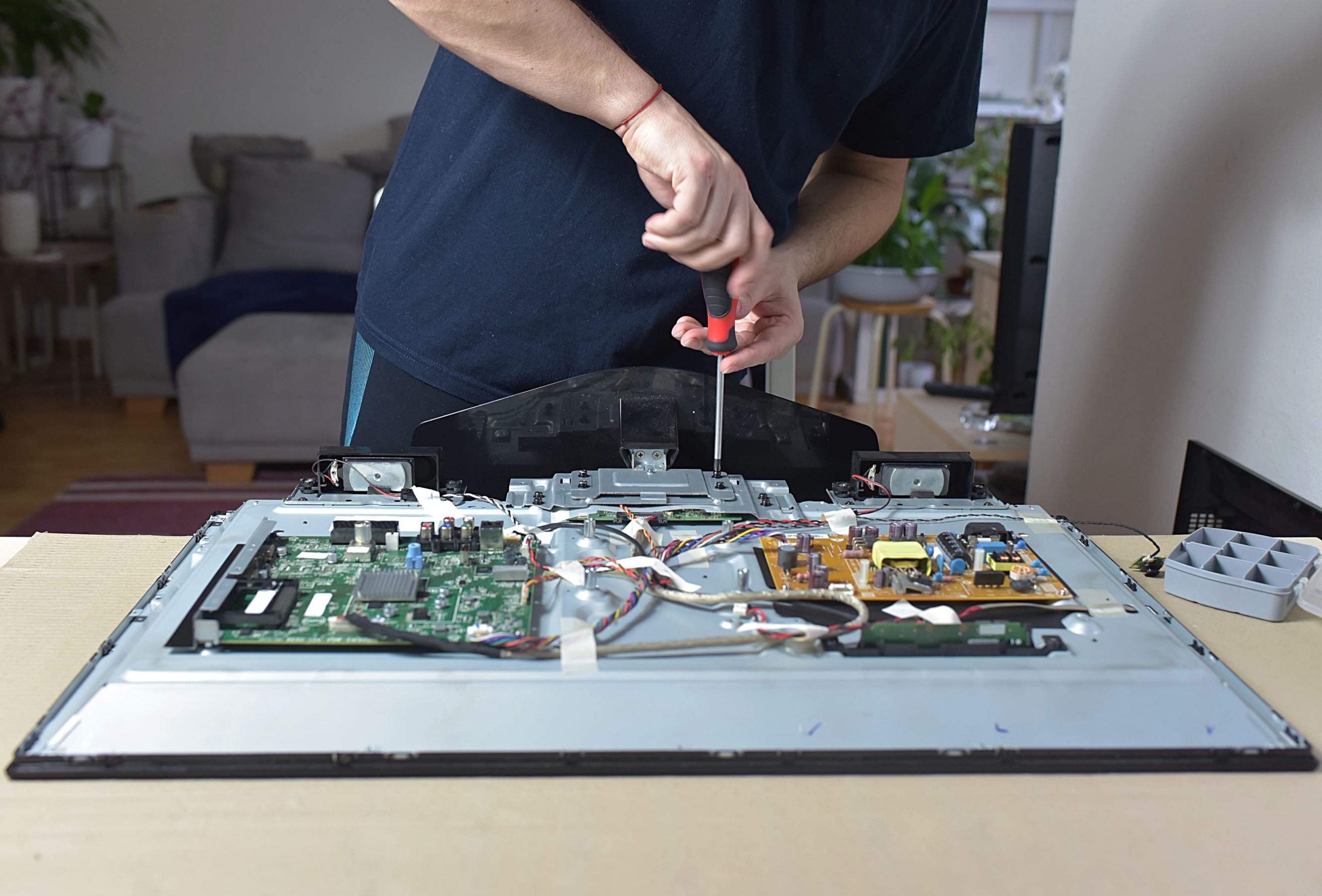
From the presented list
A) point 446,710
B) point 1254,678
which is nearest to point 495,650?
point 446,710

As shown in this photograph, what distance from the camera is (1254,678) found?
637 millimetres

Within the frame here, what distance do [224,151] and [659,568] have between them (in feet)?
15.2

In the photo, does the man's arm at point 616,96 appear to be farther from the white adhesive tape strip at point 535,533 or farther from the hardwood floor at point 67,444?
the hardwood floor at point 67,444

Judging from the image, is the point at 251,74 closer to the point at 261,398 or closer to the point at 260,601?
the point at 261,398

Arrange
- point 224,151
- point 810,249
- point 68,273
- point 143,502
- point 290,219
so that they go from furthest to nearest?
point 224,151, point 290,219, point 68,273, point 143,502, point 810,249

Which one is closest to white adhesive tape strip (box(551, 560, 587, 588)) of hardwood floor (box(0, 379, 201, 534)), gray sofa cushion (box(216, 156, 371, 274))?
hardwood floor (box(0, 379, 201, 534))

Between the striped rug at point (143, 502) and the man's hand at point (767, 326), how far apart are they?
2.14 meters

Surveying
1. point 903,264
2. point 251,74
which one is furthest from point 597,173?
point 251,74

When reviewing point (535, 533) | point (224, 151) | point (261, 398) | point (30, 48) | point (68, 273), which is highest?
point (30, 48)

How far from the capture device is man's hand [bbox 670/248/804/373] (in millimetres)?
884

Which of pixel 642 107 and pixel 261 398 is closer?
pixel 642 107

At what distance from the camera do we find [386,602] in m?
0.63

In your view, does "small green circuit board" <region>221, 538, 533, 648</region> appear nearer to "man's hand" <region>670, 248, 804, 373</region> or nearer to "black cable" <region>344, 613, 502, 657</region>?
"black cable" <region>344, 613, 502, 657</region>

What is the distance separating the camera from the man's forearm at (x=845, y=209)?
1.06 m
